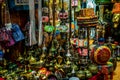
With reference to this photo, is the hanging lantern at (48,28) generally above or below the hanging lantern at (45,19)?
below

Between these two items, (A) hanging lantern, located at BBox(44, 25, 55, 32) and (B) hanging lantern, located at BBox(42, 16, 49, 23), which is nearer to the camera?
(A) hanging lantern, located at BBox(44, 25, 55, 32)

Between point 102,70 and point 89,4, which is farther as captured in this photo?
point 89,4

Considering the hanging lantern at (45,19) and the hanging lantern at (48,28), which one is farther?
the hanging lantern at (45,19)

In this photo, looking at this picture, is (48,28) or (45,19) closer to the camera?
(48,28)

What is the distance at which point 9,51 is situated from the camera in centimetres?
327

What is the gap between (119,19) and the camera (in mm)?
5875

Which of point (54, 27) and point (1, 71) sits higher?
point (54, 27)

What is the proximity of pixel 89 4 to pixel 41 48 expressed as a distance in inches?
56.3

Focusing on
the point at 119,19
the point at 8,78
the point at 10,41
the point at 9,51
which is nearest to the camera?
the point at 8,78

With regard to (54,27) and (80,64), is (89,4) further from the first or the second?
(80,64)

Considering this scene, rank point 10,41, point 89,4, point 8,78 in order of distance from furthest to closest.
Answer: point 89,4
point 10,41
point 8,78

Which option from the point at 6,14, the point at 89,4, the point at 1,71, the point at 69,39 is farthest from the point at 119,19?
A: the point at 1,71

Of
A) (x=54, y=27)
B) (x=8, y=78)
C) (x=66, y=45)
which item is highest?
(x=54, y=27)

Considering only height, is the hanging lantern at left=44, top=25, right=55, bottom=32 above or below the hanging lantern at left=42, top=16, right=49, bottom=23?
below
